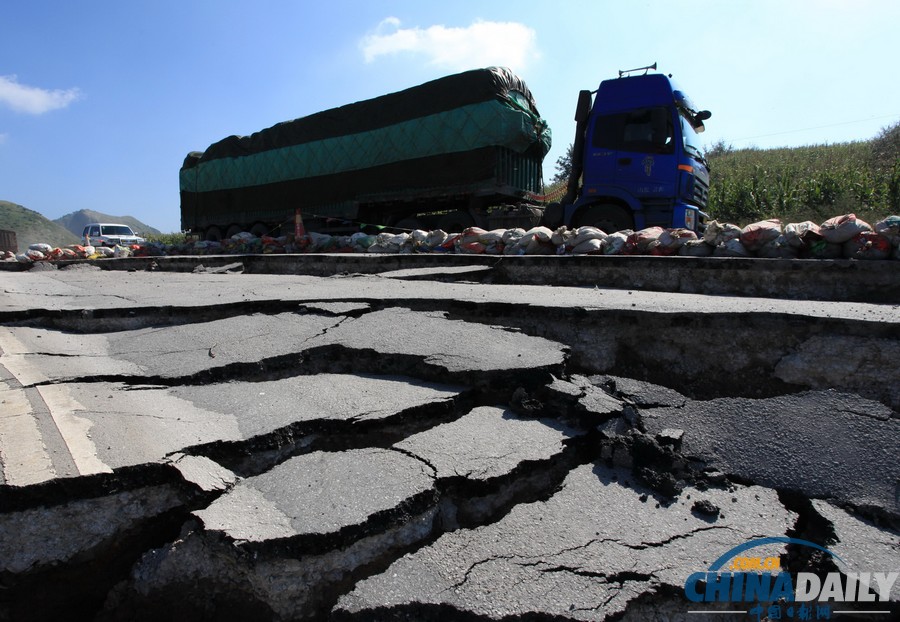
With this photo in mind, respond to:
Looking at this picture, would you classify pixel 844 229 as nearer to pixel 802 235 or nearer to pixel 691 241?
pixel 802 235

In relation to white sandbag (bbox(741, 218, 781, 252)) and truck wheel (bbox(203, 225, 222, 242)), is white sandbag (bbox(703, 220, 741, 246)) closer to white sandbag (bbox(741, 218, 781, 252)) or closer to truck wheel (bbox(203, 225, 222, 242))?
white sandbag (bbox(741, 218, 781, 252))

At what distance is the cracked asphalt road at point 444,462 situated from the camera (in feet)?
4.66

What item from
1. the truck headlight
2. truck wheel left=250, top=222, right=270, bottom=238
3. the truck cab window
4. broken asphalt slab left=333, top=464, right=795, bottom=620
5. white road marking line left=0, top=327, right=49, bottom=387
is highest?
the truck cab window

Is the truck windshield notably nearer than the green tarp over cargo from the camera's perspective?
No

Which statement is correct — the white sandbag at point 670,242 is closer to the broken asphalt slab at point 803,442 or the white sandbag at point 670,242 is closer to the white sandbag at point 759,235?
the white sandbag at point 759,235

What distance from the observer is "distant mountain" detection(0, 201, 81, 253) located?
2471 inches

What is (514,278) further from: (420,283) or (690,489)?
(690,489)

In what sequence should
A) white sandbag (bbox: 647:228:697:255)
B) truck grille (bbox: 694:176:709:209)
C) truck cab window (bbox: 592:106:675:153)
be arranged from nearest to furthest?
white sandbag (bbox: 647:228:697:255) < truck cab window (bbox: 592:106:675:153) < truck grille (bbox: 694:176:709:209)

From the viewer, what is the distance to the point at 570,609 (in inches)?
53.1

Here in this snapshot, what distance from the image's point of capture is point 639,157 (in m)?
7.46

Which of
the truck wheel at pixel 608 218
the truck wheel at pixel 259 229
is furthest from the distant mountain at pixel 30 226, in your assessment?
the truck wheel at pixel 608 218

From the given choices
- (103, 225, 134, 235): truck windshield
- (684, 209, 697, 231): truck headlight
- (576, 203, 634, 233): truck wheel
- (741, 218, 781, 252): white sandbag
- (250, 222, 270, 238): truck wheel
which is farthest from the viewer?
(103, 225, 134, 235): truck windshield

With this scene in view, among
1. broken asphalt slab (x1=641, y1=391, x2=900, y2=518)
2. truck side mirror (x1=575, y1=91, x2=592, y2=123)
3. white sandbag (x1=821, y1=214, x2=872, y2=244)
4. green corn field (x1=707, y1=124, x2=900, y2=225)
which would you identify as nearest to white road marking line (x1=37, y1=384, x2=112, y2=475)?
broken asphalt slab (x1=641, y1=391, x2=900, y2=518)

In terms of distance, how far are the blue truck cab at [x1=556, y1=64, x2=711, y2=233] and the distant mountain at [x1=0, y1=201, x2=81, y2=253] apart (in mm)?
70411
